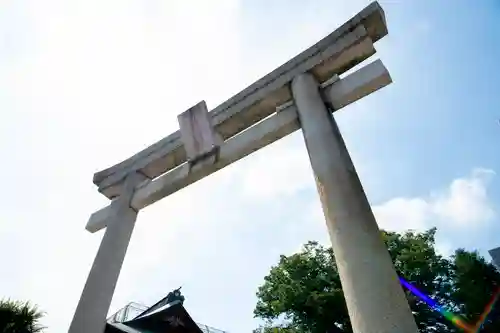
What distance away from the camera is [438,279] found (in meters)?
25.7

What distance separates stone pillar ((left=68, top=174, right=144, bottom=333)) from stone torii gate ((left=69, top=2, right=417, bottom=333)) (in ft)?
0.04

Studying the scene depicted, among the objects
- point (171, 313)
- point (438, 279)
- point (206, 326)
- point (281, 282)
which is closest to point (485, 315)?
point (438, 279)

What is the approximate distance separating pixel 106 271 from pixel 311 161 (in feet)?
10.2

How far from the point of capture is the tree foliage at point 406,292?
68.3 feet

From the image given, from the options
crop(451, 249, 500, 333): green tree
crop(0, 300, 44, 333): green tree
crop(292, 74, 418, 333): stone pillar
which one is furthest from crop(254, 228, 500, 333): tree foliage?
crop(292, 74, 418, 333): stone pillar

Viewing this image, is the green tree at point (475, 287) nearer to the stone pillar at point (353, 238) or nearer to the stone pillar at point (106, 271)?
the stone pillar at point (353, 238)

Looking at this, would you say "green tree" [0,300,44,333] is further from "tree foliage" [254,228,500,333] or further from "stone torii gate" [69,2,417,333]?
"tree foliage" [254,228,500,333]

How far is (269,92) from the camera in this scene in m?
5.03

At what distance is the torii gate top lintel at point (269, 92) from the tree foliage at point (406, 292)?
16957 mm

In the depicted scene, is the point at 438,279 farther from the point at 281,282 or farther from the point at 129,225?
the point at 129,225

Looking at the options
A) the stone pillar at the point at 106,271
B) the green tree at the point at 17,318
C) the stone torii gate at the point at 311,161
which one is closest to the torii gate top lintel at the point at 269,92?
the stone torii gate at the point at 311,161

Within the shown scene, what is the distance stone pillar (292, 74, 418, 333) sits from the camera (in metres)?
2.60

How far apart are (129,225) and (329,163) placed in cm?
338

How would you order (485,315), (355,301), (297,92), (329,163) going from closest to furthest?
(355,301)
(329,163)
(297,92)
(485,315)
